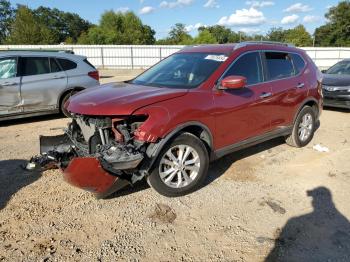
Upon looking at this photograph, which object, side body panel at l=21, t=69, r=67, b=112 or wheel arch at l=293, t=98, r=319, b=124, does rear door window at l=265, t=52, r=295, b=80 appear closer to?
wheel arch at l=293, t=98, r=319, b=124

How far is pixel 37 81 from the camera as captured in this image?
800 cm

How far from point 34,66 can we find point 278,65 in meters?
5.45

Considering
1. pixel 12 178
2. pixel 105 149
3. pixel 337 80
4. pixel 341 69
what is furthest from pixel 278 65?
pixel 341 69

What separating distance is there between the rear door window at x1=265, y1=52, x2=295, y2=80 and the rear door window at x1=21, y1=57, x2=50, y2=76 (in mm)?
5244

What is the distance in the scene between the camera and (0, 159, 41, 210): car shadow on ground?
4.43 meters

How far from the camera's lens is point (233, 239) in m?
3.50

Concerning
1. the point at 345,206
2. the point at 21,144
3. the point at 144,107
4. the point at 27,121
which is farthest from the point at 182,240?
the point at 27,121

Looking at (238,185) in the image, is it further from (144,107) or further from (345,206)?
(144,107)

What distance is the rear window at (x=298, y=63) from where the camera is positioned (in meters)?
6.14

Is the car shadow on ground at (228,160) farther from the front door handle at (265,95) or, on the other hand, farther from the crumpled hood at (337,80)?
the crumpled hood at (337,80)

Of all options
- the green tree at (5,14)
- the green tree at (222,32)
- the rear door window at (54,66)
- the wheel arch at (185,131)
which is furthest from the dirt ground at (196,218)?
the green tree at (222,32)

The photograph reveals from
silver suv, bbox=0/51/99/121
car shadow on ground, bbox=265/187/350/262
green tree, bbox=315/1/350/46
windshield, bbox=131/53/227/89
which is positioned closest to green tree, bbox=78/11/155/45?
green tree, bbox=315/1/350/46

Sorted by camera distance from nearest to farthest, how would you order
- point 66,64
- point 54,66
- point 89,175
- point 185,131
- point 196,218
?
point 89,175, point 196,218, point 185,131, point 54,66, point 66,64

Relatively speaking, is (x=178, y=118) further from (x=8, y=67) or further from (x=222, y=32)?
(x=222, y=32)
